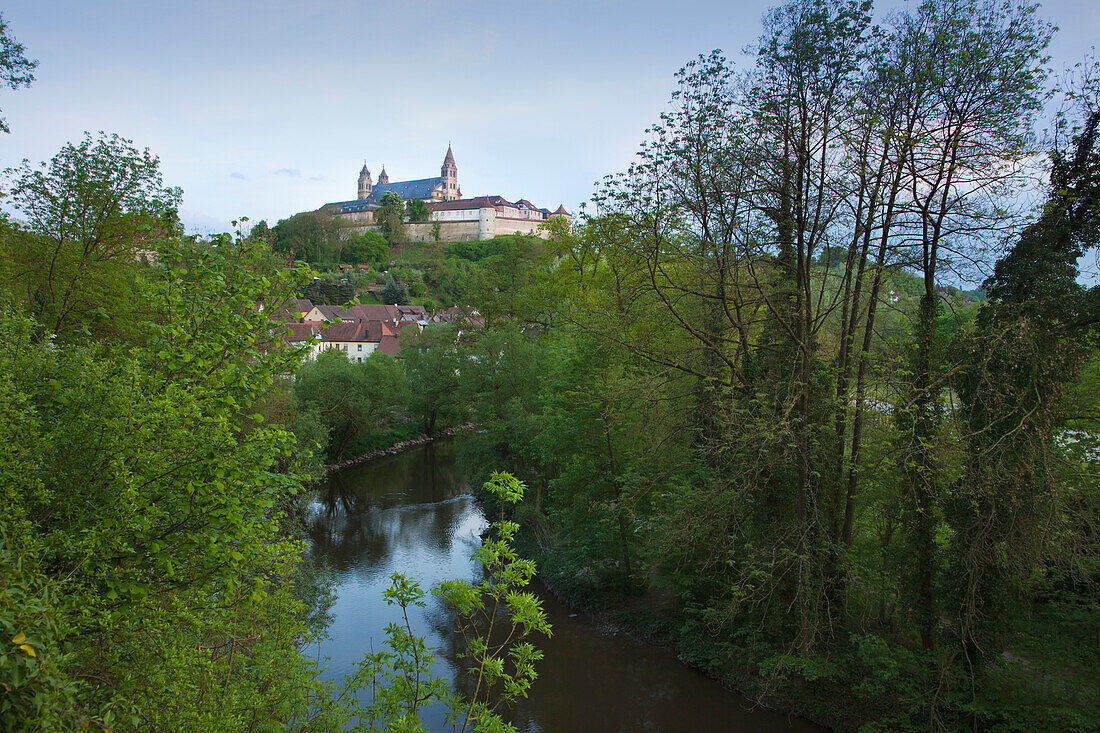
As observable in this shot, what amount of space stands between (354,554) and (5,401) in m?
17.7

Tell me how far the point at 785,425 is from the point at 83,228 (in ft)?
49.0

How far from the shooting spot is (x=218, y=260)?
677 cm

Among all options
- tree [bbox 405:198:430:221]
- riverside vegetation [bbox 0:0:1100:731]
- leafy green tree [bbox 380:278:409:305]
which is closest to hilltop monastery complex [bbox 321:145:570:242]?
tree [bbox 405:198:430:221]

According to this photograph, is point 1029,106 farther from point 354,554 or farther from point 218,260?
point 354,554

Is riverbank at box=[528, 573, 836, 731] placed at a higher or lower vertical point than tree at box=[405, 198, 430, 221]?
lower

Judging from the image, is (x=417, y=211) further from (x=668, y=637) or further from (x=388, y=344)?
(x=668, y=637)

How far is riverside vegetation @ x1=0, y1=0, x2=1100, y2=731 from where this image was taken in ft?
17.6

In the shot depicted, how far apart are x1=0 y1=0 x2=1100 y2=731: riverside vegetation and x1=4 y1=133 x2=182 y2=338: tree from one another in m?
0.13

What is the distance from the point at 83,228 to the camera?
47.9 ft

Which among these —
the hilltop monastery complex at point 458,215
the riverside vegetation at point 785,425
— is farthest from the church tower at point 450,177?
the riverside vegetation at point 785,425

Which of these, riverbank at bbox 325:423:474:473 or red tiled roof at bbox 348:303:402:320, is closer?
riverbank at bbox 325:423:474:473

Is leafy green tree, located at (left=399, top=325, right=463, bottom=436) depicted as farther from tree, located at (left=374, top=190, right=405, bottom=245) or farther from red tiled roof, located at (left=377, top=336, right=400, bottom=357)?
tree, located at (left=374, top=190, right=405, bottom=245)

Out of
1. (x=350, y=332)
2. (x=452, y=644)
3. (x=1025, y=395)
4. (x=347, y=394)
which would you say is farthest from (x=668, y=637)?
(x=350, y=332)

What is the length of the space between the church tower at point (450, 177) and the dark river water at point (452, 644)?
369ft
